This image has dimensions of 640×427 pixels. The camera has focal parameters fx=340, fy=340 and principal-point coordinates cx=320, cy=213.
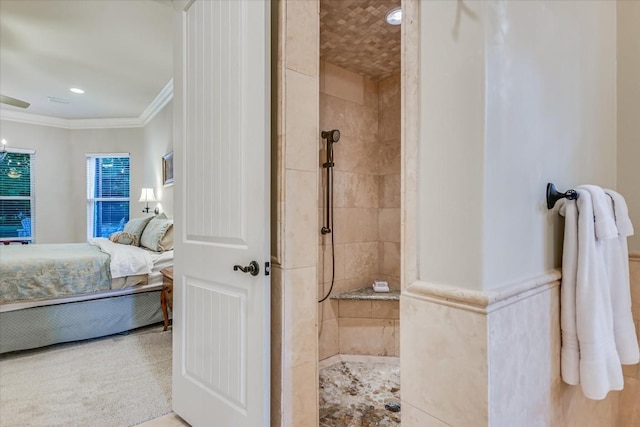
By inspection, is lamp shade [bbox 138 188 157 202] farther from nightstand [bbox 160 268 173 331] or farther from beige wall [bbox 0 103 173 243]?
nightstand [bbox 160 268 173 331]

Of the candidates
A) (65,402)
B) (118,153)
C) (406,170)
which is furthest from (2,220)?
(406,170)

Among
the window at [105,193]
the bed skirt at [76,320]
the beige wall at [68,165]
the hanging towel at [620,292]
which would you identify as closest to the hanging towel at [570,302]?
the hanging towel at [620,292]

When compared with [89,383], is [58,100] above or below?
above

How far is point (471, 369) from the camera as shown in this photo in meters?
0.73

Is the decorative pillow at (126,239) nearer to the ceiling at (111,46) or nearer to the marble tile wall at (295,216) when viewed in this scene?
the ceiling at (111,46)

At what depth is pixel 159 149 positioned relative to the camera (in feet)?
16.6

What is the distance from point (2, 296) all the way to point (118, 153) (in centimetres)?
399

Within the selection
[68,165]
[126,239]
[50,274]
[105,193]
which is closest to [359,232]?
[50,274]

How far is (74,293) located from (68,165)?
4.31 meters

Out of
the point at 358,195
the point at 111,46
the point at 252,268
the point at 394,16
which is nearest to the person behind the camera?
the point at 252,268

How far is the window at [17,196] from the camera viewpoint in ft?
18.4

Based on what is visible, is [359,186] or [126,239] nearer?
[359,186]

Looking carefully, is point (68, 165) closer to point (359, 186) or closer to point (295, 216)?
point (359, 186)

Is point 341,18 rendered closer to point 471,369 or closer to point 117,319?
point 471,369
